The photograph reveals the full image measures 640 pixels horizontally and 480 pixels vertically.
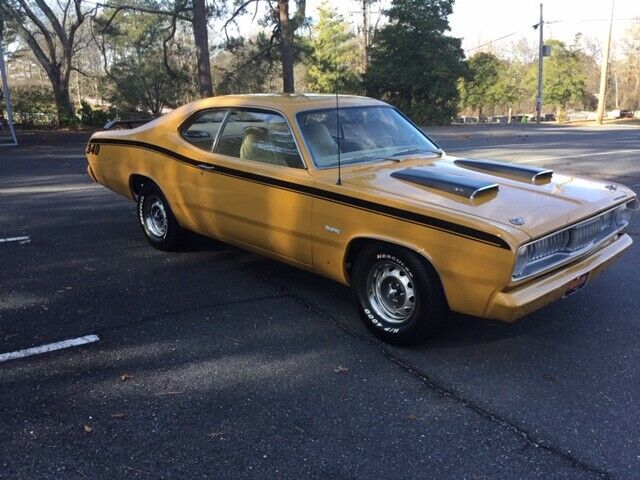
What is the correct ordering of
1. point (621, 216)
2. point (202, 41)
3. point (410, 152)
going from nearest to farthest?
point (621, 216), point (410, 152), point (202, 41)

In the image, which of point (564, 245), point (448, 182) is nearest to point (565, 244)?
point (564, 245)

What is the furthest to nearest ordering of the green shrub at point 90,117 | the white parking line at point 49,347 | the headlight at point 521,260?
the green shrub at point 90,117 < the white parking line at point 49,347 < the headlight at point 521,260

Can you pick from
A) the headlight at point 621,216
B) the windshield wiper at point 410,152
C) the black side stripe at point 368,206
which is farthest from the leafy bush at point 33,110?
the headlight at point 621,216

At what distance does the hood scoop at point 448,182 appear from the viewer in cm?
359

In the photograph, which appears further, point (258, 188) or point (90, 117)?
point (90, 117)

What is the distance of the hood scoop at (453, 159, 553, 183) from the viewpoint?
4211 mm

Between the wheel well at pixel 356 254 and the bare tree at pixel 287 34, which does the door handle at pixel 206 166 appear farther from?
the bare tree at pixel 287 34

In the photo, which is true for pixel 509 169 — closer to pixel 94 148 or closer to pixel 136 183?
pixel 136 183

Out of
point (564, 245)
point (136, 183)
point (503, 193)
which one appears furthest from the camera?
point (136, 183)

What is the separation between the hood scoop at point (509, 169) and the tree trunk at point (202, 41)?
55.6 feet

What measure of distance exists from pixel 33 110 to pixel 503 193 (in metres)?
24.0

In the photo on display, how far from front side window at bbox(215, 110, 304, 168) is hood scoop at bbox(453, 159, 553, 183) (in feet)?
4.59

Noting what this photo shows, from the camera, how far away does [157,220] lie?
5.90m

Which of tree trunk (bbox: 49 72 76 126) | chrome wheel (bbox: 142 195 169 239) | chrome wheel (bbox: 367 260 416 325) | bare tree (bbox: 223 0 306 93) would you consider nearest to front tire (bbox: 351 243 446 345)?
chrome wheel (bbox: 367 260 416 325)
